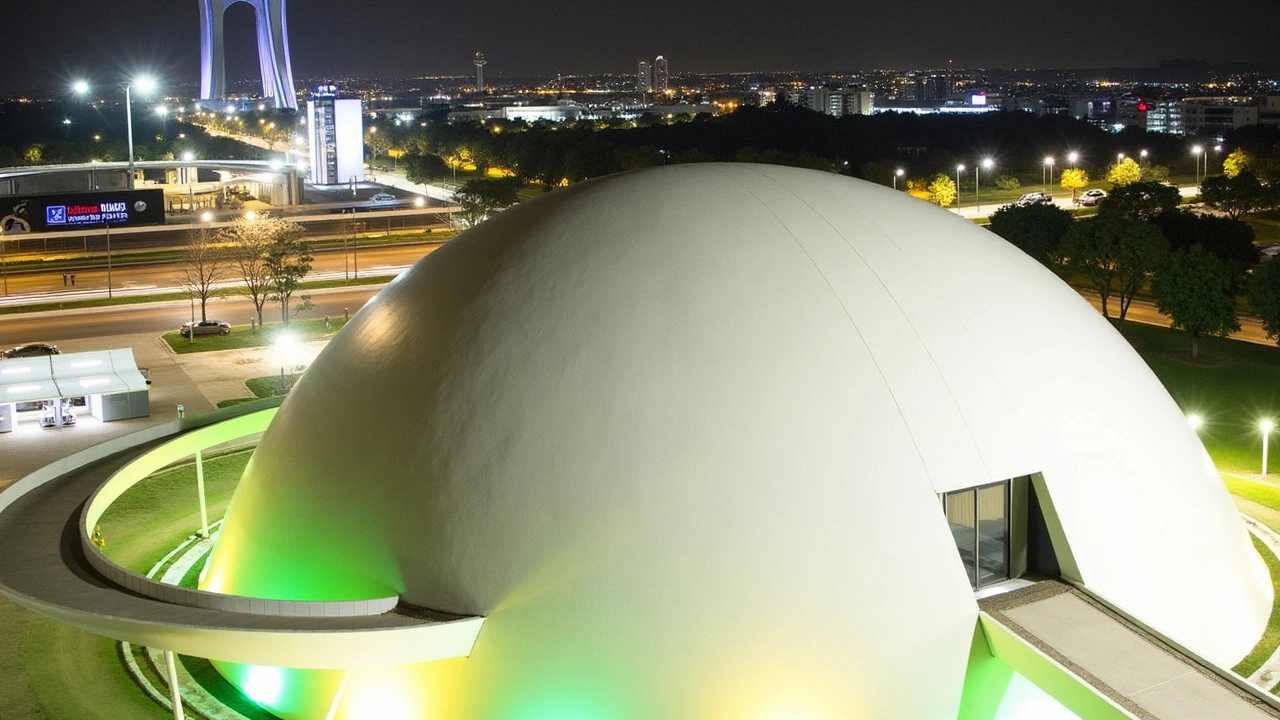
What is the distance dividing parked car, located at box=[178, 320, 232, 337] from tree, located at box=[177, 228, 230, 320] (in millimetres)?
599

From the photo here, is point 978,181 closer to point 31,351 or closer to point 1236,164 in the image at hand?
point 1236,164

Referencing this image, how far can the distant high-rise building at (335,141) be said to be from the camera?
12862 cm

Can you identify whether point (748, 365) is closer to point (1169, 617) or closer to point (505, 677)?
point (505, 677)

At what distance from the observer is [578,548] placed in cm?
1906

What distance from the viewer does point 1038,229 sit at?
227 ft

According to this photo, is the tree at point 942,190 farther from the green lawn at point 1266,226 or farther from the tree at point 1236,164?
the tree at point 1236,164

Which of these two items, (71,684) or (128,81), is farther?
(128,81)

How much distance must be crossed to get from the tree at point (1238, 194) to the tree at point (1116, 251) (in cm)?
4108

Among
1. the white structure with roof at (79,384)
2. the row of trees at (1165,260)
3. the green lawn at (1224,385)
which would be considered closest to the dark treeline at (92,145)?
the white structure with roof at (79,384)

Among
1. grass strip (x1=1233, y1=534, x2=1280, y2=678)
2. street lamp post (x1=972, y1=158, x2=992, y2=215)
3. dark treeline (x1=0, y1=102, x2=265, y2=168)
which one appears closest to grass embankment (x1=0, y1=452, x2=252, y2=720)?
grass strip (x1=1233, y1=534, x2=1280, y2=678)

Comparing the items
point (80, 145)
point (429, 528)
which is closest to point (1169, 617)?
point (429, 528)

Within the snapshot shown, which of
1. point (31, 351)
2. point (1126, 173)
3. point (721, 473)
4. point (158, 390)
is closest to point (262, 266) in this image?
point (31, 351)

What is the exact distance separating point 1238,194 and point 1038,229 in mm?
35716

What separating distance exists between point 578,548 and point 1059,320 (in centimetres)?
1030
